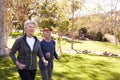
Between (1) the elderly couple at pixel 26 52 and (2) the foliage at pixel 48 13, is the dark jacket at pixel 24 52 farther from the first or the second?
(2) the foliage at pixel 48 13

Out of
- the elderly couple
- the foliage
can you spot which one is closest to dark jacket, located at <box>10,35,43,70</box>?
the elderly couple

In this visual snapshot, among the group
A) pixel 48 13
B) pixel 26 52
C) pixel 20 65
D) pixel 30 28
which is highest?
pixel 48 13

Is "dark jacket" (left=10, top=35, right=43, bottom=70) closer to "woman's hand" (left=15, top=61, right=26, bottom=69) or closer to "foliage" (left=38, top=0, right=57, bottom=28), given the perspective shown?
"woman's hand" (left=15, top=61, right=26, bottom=69)

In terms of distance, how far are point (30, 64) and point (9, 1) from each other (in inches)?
791

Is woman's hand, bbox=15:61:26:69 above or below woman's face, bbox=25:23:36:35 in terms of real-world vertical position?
below

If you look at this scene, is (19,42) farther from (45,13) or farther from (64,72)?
(45,13)

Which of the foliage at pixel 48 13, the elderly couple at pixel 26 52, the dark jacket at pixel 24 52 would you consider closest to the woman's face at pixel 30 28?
the elderly couple at pixel 26 52

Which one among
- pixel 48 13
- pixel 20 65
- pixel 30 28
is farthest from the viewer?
pixel 48 13

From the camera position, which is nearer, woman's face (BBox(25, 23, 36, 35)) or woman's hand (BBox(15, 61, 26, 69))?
woman's hand (BBox(15, 61, 26, 69))

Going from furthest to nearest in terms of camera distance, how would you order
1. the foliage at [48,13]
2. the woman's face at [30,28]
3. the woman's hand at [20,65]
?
the foliage at [48,13] < the woman's face at [30,28] < the woman's hand at [20,65]

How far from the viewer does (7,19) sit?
28.0 metres

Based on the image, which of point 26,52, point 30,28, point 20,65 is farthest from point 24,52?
point 30,28

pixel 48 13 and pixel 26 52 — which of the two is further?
pixel 48 13

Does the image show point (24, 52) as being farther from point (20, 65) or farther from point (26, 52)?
point (20, 65)
